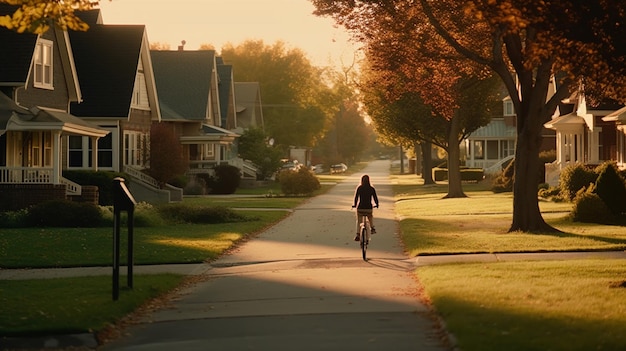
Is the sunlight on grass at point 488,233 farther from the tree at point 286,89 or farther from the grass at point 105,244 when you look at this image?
the tree at point 286,89

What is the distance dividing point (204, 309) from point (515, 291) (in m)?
4.41

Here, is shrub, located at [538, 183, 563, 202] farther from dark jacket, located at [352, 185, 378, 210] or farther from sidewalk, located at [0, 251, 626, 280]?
dark jacket, located at [352, 185, 378, 210]

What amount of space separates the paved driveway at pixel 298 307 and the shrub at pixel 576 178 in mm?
18015

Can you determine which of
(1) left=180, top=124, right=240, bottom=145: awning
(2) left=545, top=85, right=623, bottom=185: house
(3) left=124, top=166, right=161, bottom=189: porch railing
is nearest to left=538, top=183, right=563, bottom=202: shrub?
(2) left=545, top=85, right=623, bottom=185: house

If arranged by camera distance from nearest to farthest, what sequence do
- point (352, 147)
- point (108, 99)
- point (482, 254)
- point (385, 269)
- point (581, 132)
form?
point (385, 269) < point (482, 254) < point (108, 99) < point (581, 132) < point (352, 147)

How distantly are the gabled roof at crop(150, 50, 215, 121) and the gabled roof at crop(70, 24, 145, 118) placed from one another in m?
13.8

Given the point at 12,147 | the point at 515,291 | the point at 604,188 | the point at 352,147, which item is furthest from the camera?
the point at 352,147

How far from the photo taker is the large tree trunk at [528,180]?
28.3 m

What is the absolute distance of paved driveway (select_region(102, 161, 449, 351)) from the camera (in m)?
12.1

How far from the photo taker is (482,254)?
22766 mm

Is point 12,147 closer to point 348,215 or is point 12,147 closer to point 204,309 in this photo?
point 348,215

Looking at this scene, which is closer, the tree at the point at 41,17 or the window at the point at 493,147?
the tree at the point at 41,17

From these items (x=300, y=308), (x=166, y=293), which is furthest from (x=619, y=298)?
(x=166, y=293)

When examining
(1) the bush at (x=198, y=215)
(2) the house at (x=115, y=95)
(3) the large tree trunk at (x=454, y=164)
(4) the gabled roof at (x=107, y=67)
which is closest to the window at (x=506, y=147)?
(3) the large tree trunk at (x=454, y=164)
